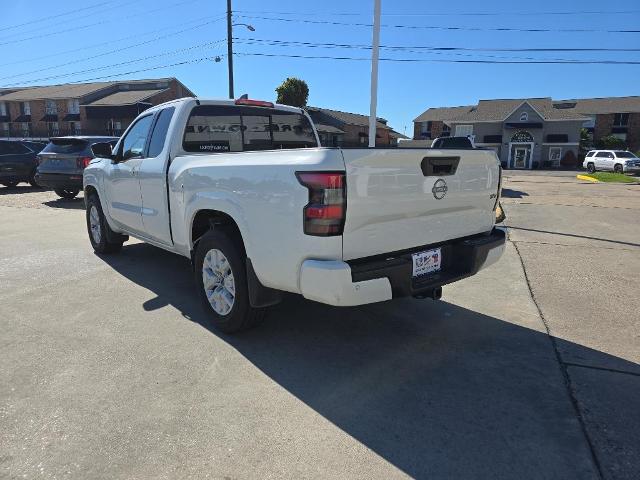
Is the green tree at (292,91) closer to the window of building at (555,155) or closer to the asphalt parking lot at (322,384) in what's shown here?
the window of building at (555,155)

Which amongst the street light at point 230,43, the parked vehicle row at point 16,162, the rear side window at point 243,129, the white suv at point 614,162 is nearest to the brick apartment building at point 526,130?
the white suv at point 614,162

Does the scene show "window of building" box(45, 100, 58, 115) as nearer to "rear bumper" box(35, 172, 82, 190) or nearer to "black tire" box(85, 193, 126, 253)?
"rear bumper" box(35, 172, 82, 190)

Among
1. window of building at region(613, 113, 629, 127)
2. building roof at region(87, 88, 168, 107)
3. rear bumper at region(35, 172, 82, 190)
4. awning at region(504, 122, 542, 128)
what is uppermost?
building roof at region(87, 88, 168, 107)

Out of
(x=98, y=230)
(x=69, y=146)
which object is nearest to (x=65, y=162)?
(x=69, y=146)

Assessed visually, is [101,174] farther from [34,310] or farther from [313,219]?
[313,219]

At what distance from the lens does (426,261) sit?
3.37 meters

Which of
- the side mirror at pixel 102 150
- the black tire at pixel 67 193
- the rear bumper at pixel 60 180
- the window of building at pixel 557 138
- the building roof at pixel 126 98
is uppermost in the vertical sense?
the building roof at pixel 126 98

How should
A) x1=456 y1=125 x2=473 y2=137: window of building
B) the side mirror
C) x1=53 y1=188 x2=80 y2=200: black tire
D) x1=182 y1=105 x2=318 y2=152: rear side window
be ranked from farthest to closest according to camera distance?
x1=456 y1=125 x2=473 y2=137: window of building, x1=53 y1=188 x2=80 y2=200: black tire, the side mirror, x1=182 y1=105 x2=318 y2=152: rear side window

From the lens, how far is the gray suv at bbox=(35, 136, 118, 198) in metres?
11.5

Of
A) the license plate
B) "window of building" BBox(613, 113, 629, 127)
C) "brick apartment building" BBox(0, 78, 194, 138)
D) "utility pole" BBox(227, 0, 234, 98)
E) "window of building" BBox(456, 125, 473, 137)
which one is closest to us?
the license plate

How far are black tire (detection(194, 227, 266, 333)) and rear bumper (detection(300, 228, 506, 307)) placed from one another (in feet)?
2.33

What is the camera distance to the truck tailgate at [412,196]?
2.90 meters

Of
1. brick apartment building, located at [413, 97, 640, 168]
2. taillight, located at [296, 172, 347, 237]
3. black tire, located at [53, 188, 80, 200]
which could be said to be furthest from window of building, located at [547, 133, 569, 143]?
taillight, located at [296, 172, 347, 237]

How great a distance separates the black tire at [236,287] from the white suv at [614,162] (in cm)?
3796
